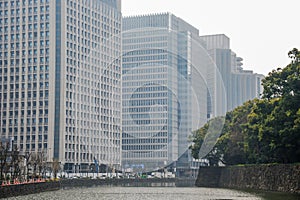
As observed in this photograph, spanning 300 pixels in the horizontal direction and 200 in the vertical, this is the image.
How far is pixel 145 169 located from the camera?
73.5 m

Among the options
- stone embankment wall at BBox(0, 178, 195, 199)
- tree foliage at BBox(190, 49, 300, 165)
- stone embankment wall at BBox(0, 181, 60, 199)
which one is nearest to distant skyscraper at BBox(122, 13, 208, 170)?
stone embankment wall at BBox(0, 178, 195, 199)

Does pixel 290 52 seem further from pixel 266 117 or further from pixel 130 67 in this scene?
pixel 130 67

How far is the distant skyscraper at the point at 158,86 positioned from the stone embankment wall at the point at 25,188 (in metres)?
11.9

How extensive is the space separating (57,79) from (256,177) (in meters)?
72.1

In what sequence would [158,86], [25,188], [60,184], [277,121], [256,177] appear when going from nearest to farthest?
[277,121] → [25,188] → [256,177] → [158,86] → [60,184]

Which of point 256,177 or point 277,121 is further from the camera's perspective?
point 256,177

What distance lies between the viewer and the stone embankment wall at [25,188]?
177ft

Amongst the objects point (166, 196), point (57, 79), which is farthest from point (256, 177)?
point (57, 79)

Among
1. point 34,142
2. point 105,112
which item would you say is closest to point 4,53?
point 34,142

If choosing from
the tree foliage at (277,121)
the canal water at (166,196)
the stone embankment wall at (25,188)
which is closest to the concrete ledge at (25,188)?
the stone embankment wall at (25,188)

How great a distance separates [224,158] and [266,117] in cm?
3259

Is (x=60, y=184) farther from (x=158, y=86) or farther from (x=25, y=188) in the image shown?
(x=25, y=188)

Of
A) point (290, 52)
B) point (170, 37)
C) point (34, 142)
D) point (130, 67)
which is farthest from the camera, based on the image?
point (34, 142)

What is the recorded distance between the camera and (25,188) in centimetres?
6216
